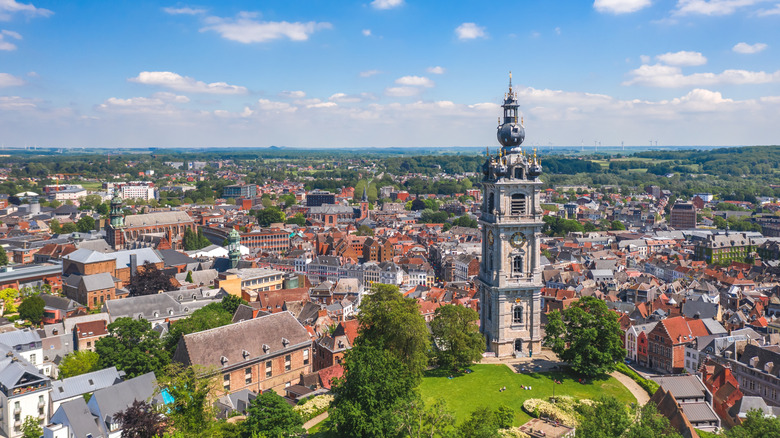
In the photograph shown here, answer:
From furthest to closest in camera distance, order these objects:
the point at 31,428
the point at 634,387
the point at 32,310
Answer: the point at 32,310
the point at 634,387
the point at 31,428

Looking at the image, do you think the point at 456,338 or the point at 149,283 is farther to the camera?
the point at 149,283

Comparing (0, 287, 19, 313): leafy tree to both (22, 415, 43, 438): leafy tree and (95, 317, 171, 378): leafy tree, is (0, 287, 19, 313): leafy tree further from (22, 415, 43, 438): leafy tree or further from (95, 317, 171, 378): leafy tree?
(22, 415, 43, 438): leafy tree

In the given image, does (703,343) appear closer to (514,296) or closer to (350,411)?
(514,296)

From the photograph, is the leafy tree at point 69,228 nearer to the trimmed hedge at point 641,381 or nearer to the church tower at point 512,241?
the church tower at point 512,241

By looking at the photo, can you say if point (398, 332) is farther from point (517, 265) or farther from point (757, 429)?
point (757, 429)

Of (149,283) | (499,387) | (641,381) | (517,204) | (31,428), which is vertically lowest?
(641,381)

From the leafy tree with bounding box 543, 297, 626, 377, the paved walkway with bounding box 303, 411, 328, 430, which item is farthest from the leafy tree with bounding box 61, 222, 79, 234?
the leafy tree with bounding box 543, 297, 626, 377

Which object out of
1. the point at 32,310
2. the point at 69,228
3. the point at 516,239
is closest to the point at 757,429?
the point at 516,239

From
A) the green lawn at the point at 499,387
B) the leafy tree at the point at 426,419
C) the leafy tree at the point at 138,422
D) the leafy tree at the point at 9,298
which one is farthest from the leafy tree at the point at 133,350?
the leafy tree at the point at 9,298
